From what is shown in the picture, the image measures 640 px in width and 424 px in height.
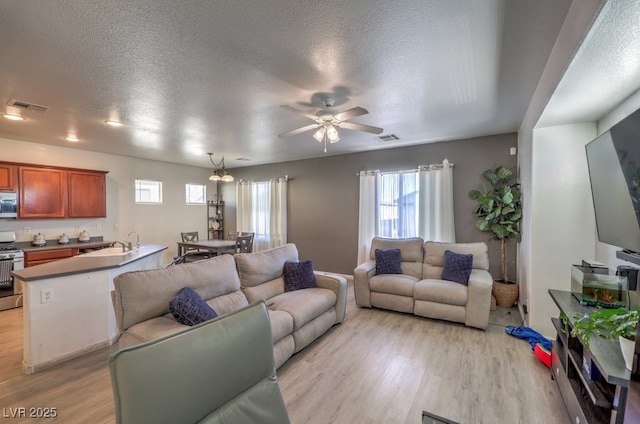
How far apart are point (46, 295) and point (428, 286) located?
4.14 m

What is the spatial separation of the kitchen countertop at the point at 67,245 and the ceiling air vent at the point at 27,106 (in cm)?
→ 244

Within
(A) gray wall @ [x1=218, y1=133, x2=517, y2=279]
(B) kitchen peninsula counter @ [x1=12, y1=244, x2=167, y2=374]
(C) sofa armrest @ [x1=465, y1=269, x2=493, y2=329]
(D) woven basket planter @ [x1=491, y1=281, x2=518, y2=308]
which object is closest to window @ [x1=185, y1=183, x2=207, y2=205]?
(A) gray wall @ [x1=218, y1=133, x2=517, y2=279]

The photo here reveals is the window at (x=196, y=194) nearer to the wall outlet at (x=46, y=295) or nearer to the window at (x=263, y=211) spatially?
the window at (x=263, y=211)

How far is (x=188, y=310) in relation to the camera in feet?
6.80

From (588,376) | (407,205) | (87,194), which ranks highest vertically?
(87,194)

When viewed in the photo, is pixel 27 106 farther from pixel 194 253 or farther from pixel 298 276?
pixel 298 276

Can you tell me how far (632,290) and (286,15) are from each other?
301 centimetres

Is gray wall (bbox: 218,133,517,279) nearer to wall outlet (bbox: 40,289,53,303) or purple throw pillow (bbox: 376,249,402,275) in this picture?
purple throw pillow (bbox: 376,249,402,275)

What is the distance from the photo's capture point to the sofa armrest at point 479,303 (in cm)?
329

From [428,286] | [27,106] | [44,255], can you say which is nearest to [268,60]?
[27,106]

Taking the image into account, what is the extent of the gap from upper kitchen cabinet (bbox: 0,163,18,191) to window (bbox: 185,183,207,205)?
124 inches

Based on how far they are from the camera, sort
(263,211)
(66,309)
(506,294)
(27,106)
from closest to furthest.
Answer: (66,309) < (27,106) < (506,294) < (263,211)

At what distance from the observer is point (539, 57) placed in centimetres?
214

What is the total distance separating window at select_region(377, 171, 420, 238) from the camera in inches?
199
